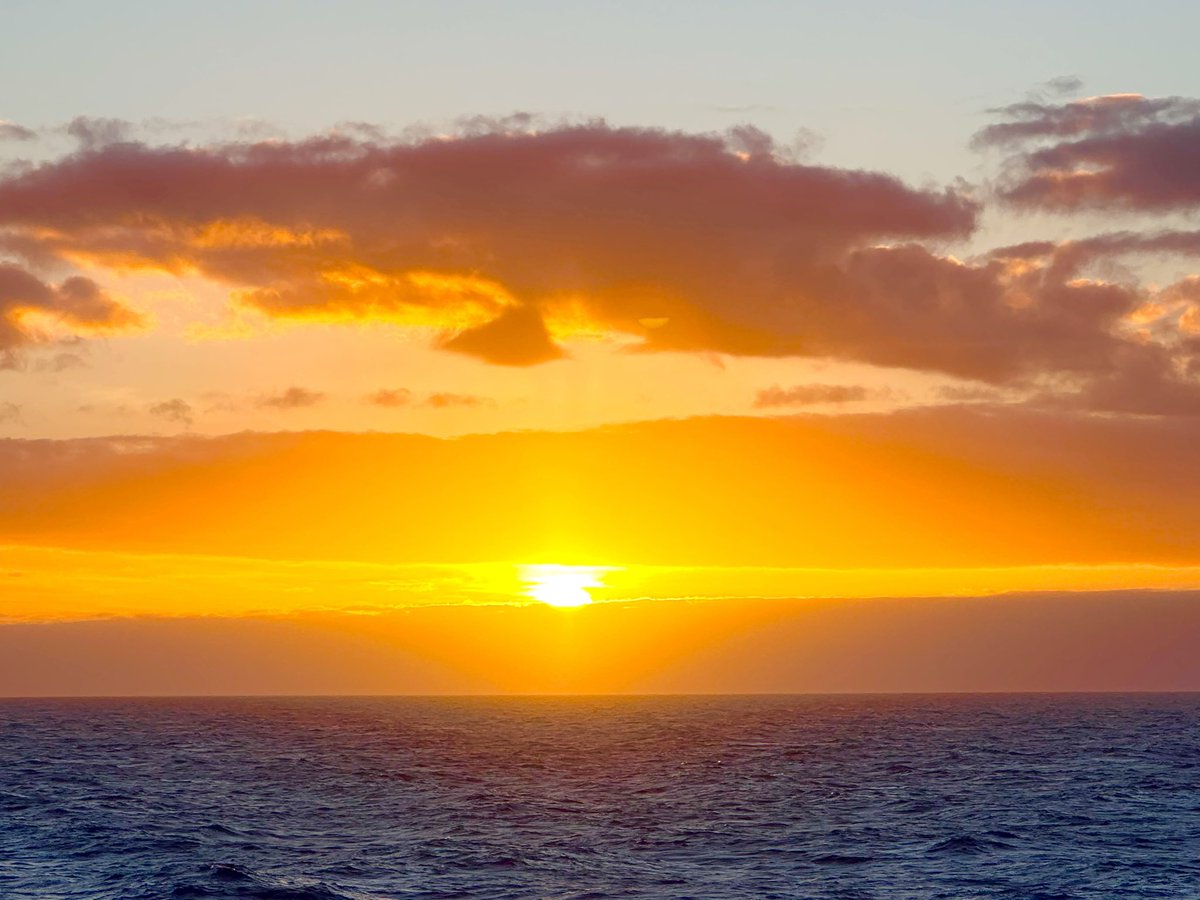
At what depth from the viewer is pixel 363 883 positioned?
54.5 m

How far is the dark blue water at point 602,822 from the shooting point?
54.6 metres

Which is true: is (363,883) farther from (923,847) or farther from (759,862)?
(923,847)

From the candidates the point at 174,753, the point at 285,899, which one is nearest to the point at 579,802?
the point at 285,899

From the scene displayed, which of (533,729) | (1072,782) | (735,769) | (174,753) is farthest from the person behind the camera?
(533,729)

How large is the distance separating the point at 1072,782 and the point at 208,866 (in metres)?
65.0

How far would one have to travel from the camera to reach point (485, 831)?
70.6 metres

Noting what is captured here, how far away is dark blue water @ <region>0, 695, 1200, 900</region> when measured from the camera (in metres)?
54.6

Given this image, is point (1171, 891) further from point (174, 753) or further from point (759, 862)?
point (174, 753)

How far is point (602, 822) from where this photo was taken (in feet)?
244

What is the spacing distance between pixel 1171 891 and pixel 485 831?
33.8 metres

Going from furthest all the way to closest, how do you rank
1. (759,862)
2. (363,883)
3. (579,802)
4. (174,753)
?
(174,753), (579,802), (759,862), (363,883)

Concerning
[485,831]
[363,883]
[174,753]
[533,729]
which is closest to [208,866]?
[363,883]

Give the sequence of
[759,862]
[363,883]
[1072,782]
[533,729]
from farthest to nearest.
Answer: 1. [533,729]
2. [1072,782]
3. [759,862]
4. [363,883]

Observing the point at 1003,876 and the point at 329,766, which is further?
the point at 329,766
